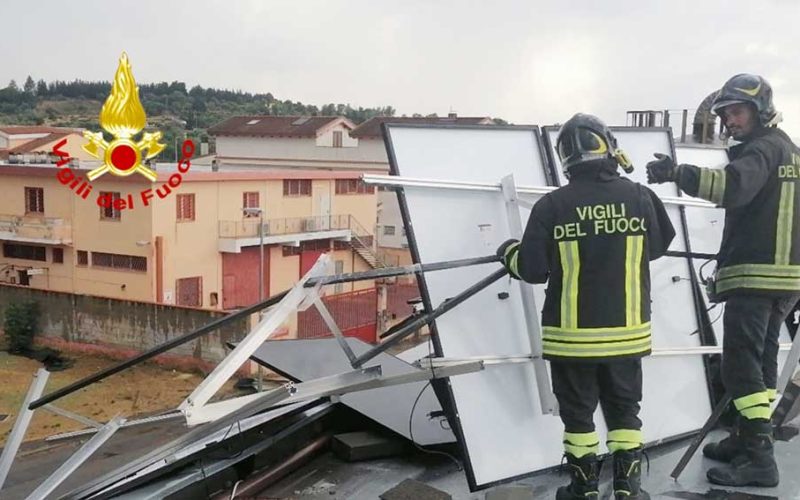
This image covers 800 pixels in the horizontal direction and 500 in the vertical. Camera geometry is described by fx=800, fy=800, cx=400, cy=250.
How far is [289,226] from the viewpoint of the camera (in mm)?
39281

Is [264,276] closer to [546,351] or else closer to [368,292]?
[368,292]

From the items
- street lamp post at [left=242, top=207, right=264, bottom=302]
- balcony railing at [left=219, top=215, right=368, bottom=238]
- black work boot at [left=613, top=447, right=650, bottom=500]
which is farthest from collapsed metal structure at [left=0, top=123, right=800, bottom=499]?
balcony railing at [left=219, top=215, right=368, bottom=238]

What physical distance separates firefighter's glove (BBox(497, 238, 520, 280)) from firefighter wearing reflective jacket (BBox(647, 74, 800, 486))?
2.62 ft

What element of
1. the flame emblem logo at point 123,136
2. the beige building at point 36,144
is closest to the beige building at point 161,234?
the flame emblem logo at point 123,136

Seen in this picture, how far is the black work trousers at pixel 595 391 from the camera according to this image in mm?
3279

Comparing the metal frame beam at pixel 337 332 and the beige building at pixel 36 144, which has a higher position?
the beige building at pixel 36 144

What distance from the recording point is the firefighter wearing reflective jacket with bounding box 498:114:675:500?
10.5 feet

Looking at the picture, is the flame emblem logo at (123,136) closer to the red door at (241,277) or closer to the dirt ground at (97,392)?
the red door at (241,277)

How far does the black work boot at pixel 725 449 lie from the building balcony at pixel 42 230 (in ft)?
115

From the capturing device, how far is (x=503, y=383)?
3766 millimetres

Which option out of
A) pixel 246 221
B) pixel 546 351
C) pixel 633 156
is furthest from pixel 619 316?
pixel 246 221

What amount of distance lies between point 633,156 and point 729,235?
2.95 ft

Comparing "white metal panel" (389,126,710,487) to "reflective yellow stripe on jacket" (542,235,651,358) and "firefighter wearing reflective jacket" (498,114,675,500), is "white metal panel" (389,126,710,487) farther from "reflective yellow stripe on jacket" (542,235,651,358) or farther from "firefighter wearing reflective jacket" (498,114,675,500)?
"reflective yellow stripe on jacket" (542,235,651,358)

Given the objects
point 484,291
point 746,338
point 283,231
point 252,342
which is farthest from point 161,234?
point 746,338
